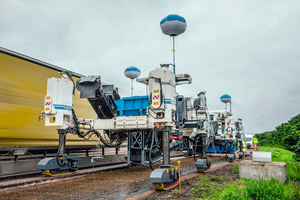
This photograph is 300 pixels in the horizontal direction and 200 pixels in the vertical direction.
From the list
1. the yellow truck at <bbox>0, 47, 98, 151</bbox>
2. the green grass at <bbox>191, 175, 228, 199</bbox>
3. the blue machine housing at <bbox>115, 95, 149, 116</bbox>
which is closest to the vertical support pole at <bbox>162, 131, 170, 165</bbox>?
the green grass at <bbox>191, 175, 228, 199</bbox>

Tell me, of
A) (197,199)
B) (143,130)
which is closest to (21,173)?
(143,130)

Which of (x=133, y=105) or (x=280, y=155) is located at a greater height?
(x=133, y=105)

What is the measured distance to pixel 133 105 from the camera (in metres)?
10.7

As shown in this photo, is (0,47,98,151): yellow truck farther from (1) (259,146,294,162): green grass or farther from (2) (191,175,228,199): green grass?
(1) (259,146,294,162): green grass

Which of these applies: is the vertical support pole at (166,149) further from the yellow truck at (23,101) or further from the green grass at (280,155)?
the green grass at (280,155)

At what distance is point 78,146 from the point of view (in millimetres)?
10656

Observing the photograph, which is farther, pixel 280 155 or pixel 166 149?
pixel 280 155

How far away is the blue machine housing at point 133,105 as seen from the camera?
10.5 m

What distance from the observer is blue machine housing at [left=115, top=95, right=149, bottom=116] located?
10.5m

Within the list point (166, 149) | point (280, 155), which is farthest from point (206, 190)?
point (280, 155)

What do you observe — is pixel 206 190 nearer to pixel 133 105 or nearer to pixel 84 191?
pixel 84 191

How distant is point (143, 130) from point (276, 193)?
5938 millimetres

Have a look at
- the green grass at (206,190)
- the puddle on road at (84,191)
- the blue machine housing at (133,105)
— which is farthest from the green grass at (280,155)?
the puddle on road at (84,191)

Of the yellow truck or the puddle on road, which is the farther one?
the yellow truck
